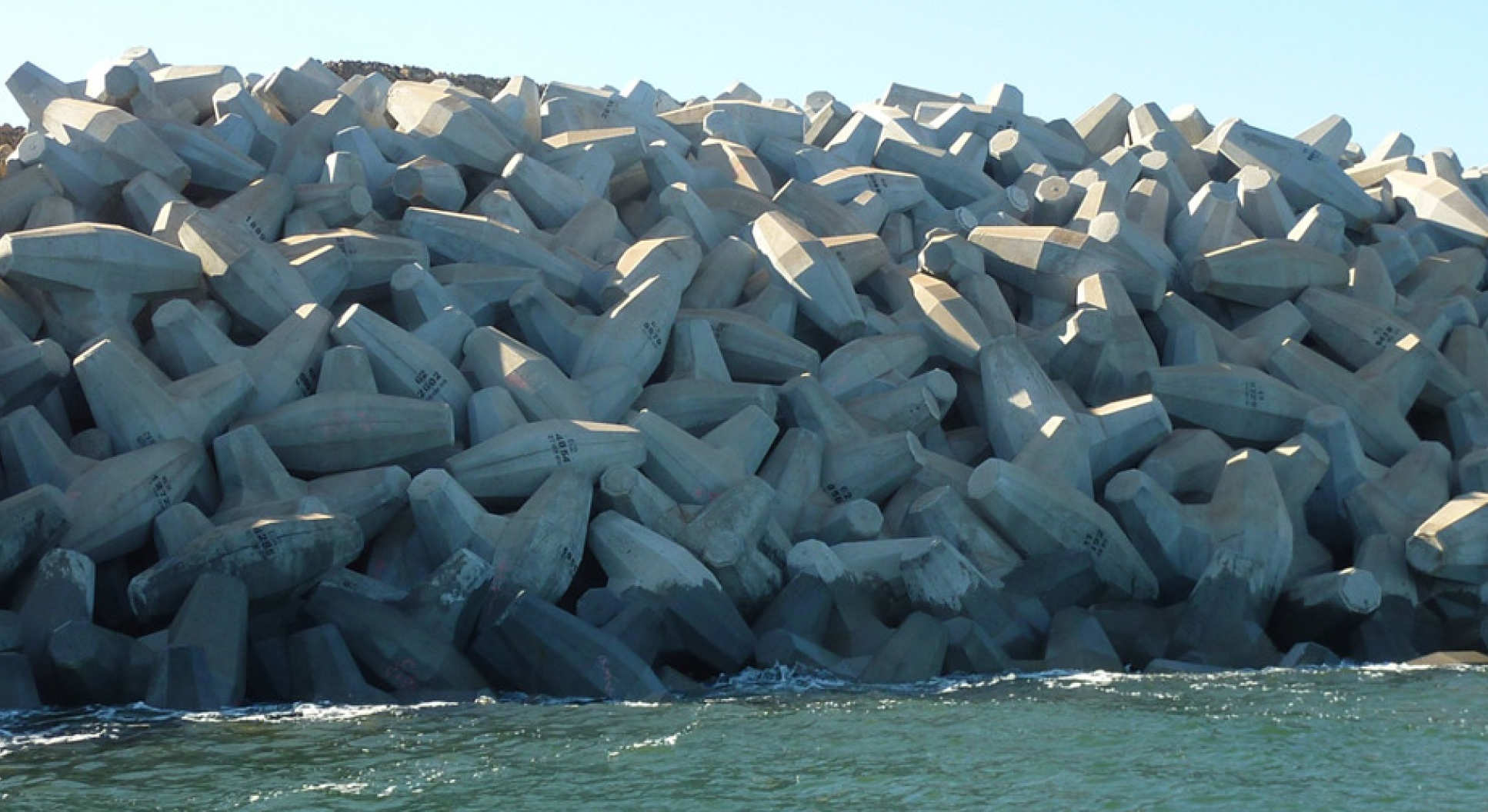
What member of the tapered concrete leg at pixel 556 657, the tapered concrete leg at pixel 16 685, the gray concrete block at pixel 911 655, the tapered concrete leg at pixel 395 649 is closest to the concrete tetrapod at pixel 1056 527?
the gray concrete block at pixel 911 655

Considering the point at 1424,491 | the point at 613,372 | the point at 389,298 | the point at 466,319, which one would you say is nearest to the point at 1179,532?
the point at 1424,491

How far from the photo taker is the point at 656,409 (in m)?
15.3

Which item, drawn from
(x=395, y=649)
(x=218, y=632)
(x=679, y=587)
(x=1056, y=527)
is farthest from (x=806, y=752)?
(x=1056, y=527)

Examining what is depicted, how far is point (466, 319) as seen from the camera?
51.4 feet

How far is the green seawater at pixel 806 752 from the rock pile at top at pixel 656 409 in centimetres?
72

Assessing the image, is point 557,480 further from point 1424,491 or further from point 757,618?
point 1424,491

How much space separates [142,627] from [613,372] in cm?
450

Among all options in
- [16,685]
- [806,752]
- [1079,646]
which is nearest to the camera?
[806,752]

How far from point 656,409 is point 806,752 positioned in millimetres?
5547

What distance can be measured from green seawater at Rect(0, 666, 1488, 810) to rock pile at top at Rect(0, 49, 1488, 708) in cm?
72

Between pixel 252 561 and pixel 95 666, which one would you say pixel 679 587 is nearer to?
pixel 252 561

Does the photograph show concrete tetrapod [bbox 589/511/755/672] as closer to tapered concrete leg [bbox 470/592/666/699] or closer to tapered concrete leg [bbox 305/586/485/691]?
tapered concrete leg [bbox 470/592/666/699]

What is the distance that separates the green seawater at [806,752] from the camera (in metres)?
9.32

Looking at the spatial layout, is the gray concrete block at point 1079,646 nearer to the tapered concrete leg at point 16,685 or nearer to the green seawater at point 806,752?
the green seawater at point 806,752
